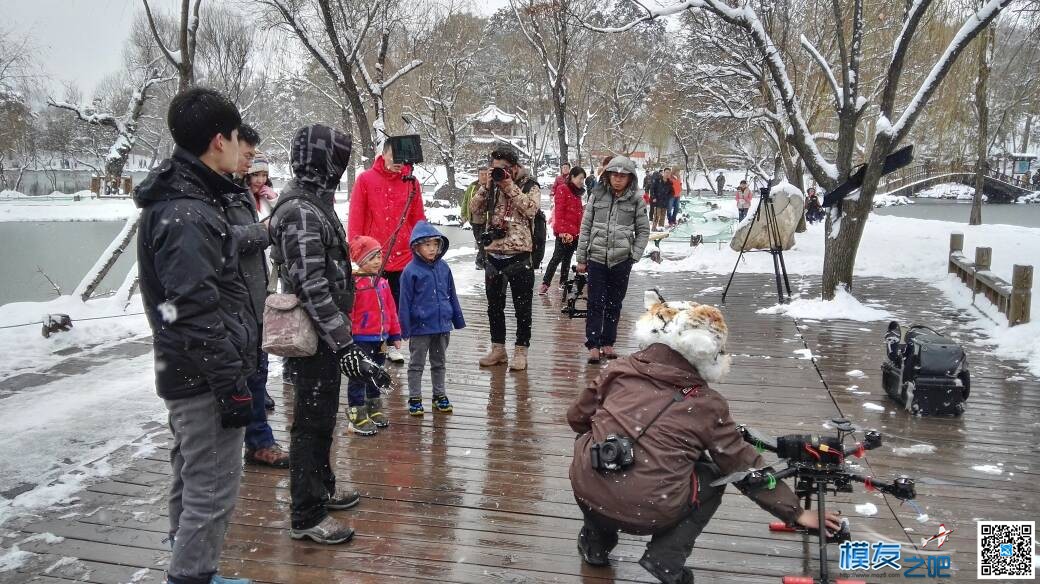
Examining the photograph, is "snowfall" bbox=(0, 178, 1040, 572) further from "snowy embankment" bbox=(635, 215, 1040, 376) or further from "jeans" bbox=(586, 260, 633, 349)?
"jeans" bbox=(586, 260, 633, 349)

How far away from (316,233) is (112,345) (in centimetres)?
585

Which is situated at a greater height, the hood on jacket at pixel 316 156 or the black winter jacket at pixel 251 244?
the hood on jacket at pixel 316 156

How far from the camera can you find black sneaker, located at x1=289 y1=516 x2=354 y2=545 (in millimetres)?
3145

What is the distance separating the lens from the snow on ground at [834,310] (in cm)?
808

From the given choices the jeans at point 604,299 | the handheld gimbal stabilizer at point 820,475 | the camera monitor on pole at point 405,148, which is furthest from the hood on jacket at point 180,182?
the jeans at point 604,299

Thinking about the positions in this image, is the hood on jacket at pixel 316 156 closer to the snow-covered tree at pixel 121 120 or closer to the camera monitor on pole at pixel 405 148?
the camera monitor on pole at pixel 405 148

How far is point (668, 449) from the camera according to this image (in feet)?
8.39

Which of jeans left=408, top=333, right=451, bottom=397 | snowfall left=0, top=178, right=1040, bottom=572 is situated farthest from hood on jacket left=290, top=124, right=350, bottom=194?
snowfall left=0, top=178, right=1040, bottom=572

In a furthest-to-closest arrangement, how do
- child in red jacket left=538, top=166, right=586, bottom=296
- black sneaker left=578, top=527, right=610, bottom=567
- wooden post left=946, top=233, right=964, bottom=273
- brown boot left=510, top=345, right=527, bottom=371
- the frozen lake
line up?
the frozen lake → wooden post left=946, top=233, right=964, bottom=273 → child in red jacket left=538, top=166, right=586, bottom=296 → brown boot left=510, top=345, right=527, bottom=371 → black sneaker left=578, top=527, right=610, bottom=567

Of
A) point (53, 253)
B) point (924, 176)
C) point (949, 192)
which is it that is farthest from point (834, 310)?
point (949, 192)

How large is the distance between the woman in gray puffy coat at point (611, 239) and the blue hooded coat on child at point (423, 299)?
1707 millimetres

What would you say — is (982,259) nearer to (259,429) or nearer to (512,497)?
(512,497)

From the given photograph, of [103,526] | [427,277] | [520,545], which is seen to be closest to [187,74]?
[427,277]

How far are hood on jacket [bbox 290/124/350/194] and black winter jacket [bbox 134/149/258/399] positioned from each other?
629 mm
